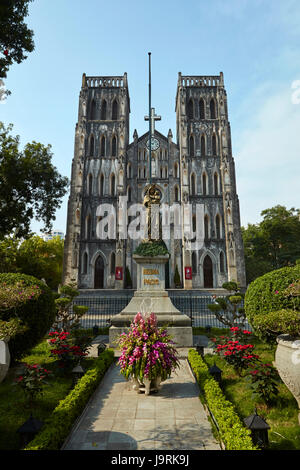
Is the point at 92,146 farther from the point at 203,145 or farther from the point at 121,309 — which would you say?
the point at 121,309

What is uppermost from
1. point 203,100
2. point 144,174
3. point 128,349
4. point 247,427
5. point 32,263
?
point 203,100

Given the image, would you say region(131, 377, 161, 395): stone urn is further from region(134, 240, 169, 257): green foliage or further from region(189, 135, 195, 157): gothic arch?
region(189, 135, 195, 157): gothic arch

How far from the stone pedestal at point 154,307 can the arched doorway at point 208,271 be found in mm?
21966

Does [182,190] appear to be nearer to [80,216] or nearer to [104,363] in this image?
[80,216]

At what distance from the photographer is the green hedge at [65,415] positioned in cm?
324

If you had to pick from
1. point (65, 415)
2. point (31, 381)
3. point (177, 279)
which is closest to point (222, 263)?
point (177, 279)

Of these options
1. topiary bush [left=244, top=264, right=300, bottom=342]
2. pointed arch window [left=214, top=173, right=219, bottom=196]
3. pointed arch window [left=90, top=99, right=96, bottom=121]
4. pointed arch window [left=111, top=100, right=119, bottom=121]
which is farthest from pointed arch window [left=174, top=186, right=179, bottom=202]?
topiary bush [left=244, top=264, right=300, bottom=342]

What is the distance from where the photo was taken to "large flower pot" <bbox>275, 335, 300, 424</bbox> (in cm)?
403

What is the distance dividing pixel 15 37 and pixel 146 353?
41.8ft

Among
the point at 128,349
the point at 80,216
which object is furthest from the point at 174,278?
the point at 128,349

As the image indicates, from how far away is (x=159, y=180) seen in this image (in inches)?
1299

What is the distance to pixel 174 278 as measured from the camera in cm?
2997

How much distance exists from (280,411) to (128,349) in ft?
9.11

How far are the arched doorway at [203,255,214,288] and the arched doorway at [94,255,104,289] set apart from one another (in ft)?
37.5
